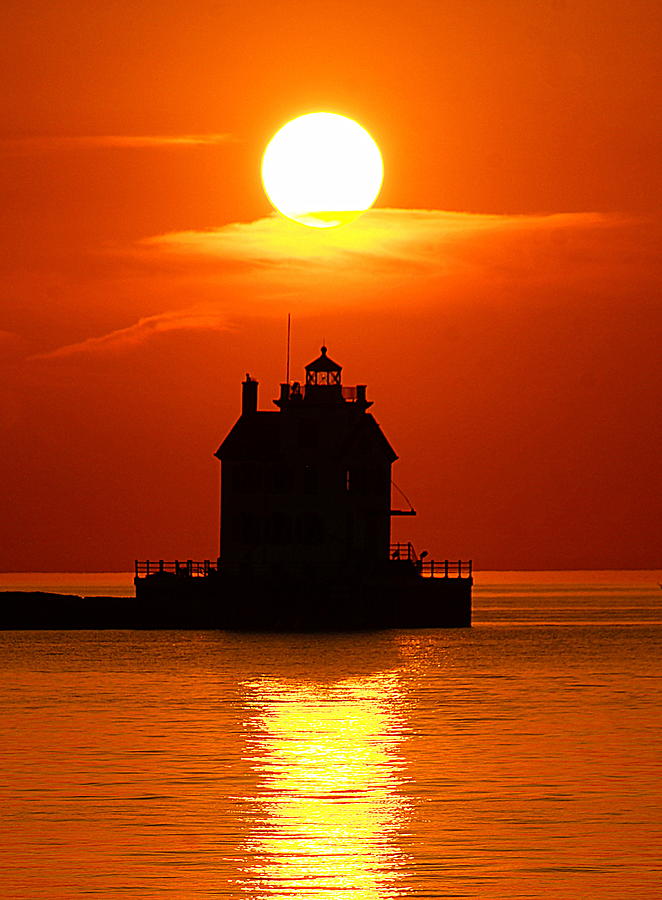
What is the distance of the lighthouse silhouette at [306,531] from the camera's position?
103m

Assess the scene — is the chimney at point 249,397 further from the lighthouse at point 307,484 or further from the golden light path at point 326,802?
the golden light path at point 326,802

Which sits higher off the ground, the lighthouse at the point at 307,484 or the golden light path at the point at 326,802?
the lighthouse at the point at 307,484

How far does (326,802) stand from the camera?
3841cm

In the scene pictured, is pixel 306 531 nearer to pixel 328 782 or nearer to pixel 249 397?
pixel 249 397

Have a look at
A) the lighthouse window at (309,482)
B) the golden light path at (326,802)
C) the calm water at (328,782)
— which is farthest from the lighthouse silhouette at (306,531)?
the golden light path at (326,802)

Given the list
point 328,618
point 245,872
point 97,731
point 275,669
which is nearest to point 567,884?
point 245,872

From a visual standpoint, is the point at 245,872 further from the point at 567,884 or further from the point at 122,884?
the point at 567,884

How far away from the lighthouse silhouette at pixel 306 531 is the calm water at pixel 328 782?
65.3 feet

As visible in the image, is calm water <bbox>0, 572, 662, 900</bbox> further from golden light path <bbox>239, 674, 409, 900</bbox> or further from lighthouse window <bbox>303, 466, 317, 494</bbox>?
lighthouse window <bbox>303, 466, 317, 494</bbox>

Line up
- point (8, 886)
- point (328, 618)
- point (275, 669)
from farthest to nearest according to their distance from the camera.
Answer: point (328, 618)
point (275, 669)
point (8, 886)

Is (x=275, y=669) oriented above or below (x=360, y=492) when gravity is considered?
below

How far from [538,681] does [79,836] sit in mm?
43287

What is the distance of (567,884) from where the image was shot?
30844 millimetres

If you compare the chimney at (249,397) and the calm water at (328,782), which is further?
the chimney at (249,397)
